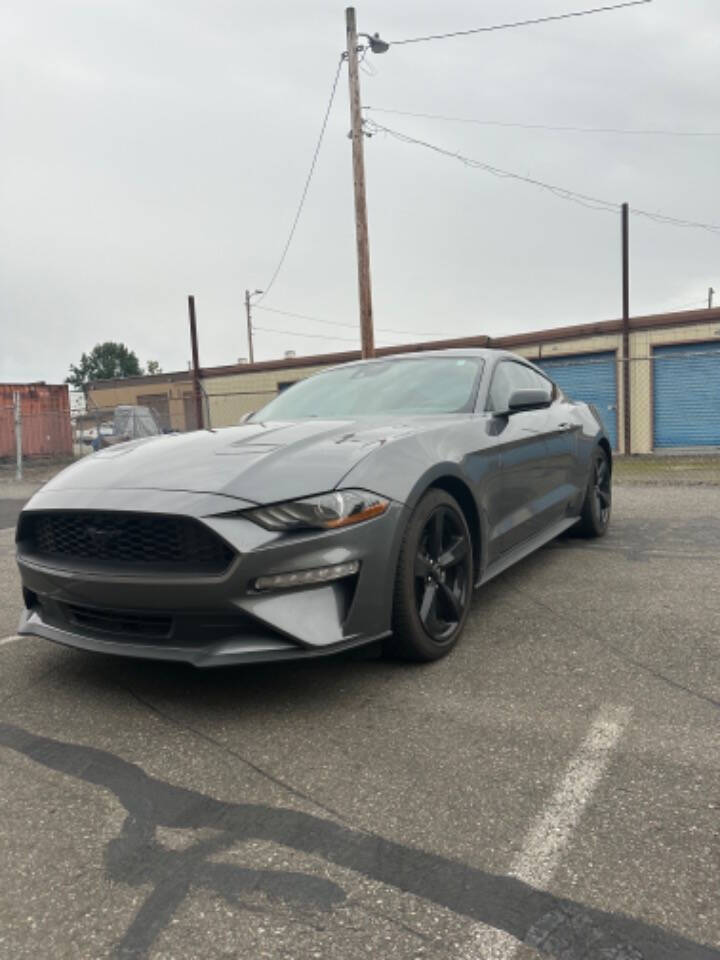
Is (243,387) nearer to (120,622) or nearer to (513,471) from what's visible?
(513,471)

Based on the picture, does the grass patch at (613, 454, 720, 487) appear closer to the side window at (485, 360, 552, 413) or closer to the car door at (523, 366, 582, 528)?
the car door at (523, 366, 582, 528)

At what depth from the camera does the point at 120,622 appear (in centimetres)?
272

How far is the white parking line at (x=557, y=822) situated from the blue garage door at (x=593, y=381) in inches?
602

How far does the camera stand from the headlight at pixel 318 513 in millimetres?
2584

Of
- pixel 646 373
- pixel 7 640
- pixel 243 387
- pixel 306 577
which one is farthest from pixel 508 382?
pixel 243 387

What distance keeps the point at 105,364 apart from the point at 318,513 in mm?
95449

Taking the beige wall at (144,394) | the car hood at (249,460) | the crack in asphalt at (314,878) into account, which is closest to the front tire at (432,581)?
the car hood at (249,460)

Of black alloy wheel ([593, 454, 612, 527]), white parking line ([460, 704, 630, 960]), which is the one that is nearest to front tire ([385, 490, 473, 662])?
white parking line ([460, 704, 630, 960])

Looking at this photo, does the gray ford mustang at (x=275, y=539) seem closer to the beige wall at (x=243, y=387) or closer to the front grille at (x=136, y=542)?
the front grille at (x=136, y=542)

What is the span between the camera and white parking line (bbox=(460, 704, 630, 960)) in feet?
4.95

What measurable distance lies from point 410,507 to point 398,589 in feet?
1.06

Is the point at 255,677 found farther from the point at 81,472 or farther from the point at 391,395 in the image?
Result: the point at 391,395

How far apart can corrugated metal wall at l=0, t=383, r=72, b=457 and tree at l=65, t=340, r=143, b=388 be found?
7285 centimetres

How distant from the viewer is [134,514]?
2.61 m
